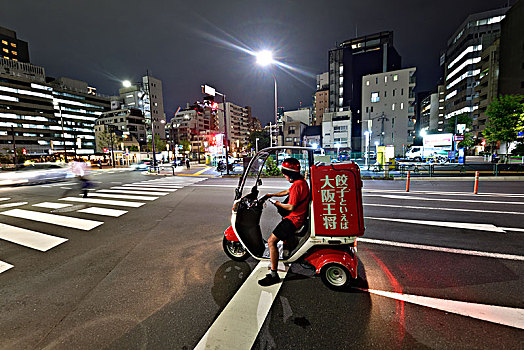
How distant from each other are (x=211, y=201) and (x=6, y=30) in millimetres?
148420

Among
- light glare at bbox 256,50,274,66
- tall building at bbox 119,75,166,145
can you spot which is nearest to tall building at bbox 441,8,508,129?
light glare at bbox 256,50,274,66

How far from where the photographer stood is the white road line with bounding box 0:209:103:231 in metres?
6.46

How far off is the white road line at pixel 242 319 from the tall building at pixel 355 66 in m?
62.5

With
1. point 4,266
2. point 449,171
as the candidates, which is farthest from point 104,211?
point 449,171

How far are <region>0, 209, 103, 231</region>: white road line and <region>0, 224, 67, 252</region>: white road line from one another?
69cm

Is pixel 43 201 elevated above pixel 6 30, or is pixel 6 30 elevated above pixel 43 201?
pixel 6 30

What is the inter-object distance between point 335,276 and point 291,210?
3.99 ft

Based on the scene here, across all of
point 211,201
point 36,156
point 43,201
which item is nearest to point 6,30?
point 36,156

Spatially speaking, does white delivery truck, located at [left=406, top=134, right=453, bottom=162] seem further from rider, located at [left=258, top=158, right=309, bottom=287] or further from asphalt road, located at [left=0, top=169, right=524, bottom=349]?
rider, located at [left=258, top=158, right=309, bottom=287]

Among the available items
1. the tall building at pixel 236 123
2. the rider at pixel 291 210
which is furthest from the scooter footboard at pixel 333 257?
the tall building at pixel 236 123

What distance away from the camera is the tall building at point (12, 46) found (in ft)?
297

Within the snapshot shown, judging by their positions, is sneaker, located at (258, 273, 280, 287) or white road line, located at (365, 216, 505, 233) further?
white road line, located at (365, 216, 505, 233)

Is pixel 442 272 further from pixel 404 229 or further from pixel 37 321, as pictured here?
pixel 37 321

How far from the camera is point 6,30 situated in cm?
9181
